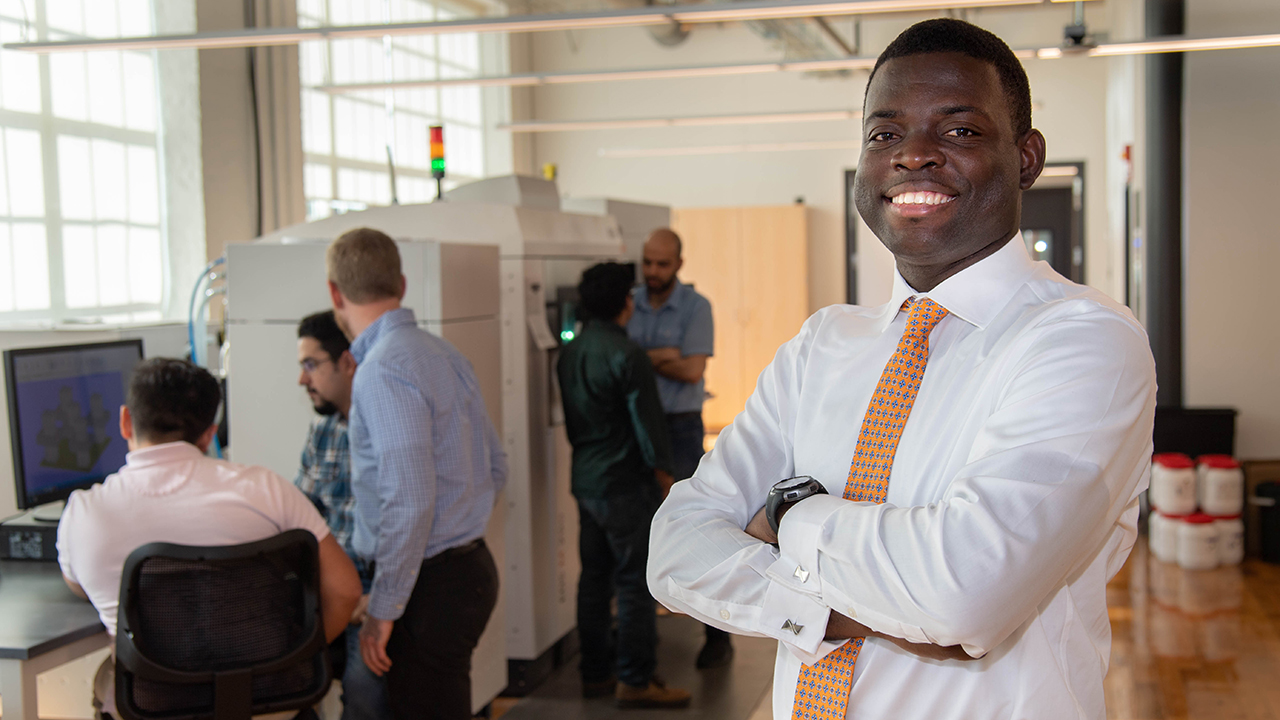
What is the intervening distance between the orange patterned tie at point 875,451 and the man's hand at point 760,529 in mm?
125

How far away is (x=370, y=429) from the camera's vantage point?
8.34ft

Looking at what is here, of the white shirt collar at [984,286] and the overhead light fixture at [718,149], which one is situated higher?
Result: the overhead light fixture at [718,149]

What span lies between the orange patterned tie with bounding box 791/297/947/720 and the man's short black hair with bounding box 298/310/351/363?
76.8 inches

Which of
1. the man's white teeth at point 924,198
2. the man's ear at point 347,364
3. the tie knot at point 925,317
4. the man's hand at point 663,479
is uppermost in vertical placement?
the man's white teeth at point 924,198

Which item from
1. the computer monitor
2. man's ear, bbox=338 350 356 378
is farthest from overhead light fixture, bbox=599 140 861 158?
man's ear, bbox=338 350 356 378

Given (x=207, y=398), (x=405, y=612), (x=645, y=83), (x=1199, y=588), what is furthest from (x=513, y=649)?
(x=645, y=83)

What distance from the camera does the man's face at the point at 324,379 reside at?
9.16ft

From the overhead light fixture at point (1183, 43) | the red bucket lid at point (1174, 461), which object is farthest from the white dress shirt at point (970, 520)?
the red bucket lid at point (1174, 461)

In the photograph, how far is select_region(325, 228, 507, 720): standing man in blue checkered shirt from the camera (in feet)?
8.22

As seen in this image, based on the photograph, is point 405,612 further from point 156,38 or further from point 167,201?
point 167,201

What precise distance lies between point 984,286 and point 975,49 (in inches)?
10.4

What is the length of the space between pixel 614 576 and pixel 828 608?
2918mm

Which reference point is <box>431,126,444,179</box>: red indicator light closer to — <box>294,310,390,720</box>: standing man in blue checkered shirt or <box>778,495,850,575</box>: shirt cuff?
<box>294,310,390,720</box>: standing man in blue checkered shirt

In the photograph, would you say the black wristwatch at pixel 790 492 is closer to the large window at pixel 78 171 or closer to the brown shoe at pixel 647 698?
the brown shoe at pixel 647 698
